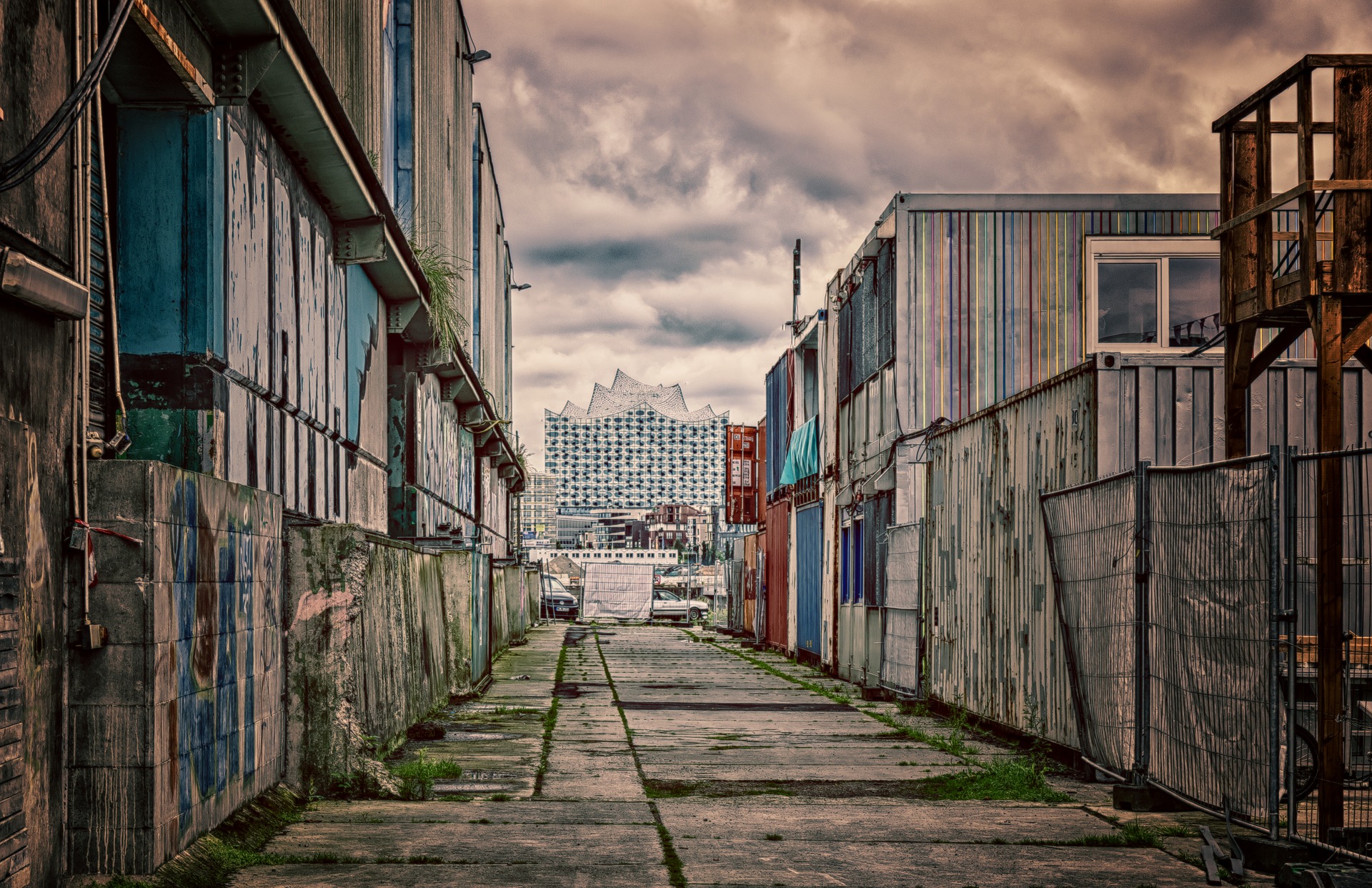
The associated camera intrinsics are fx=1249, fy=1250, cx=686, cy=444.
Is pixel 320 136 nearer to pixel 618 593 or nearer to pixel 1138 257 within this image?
pixel 1138 257

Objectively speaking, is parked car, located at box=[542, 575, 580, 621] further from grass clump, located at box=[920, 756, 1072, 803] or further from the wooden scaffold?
the wooden scaffold

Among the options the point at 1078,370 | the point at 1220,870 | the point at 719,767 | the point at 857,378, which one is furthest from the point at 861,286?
the point at 1220,870

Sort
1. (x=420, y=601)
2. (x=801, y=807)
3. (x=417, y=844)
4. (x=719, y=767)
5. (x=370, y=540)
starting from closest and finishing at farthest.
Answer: (x=417, y=844), (x=801, y=807), (x=370, y=540), (x=719, y=767), (x=420, y=601)

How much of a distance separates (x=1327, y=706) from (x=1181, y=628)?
2.84 ft

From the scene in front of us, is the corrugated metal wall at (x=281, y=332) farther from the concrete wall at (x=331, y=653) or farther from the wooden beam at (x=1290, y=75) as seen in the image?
the wooden beam at (x=1290, y=75)

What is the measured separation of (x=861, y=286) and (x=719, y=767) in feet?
35.9

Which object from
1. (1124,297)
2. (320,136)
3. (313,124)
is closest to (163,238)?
(313,124)

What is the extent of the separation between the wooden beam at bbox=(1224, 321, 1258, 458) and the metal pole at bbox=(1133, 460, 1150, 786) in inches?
49.5

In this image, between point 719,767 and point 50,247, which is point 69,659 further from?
point 719,767

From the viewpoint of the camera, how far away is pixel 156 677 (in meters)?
5.04

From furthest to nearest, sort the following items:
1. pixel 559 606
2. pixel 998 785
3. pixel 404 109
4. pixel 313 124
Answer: pixel 559 606 < pixel 404 109 < pixel 313 124 < pixel 998 785

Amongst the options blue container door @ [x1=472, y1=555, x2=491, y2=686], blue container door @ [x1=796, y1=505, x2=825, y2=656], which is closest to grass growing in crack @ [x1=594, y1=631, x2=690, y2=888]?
blue container door @ [x1=472, y1=555, x2=491, y2=686]

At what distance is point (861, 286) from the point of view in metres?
18.9

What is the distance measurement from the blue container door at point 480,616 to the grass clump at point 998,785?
327 inches
